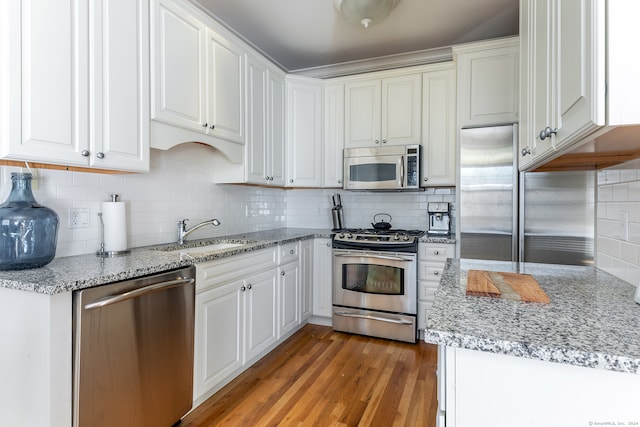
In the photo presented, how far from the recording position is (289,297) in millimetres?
2918

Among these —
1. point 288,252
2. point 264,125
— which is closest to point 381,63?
point 264,125

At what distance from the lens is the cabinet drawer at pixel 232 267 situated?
1920mm

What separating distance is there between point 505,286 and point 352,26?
2494 mm

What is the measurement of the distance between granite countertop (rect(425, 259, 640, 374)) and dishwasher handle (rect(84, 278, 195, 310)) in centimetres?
124

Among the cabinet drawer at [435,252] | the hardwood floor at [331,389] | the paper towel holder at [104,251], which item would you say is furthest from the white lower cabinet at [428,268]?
the paper towel holder at [104,251]

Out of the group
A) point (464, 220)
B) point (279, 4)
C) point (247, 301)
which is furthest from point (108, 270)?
point (464, 220)

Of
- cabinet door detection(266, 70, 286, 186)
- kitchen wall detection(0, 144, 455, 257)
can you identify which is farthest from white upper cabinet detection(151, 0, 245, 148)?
cabinet door detection(266, 70, 286, 186)

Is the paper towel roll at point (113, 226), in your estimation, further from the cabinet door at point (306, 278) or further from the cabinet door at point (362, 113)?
the cabinet door at point (362, 113)

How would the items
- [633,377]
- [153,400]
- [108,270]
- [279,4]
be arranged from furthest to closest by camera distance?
[279,4] < [153,400] < [108,270] < [633,377]

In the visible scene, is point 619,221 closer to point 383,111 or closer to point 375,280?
point 375,280

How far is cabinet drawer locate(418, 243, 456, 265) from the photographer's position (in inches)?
113

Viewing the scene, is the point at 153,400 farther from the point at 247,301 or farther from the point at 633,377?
the point at 633,377

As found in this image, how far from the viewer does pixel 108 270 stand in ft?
4.82

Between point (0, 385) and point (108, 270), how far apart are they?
1.79ft
